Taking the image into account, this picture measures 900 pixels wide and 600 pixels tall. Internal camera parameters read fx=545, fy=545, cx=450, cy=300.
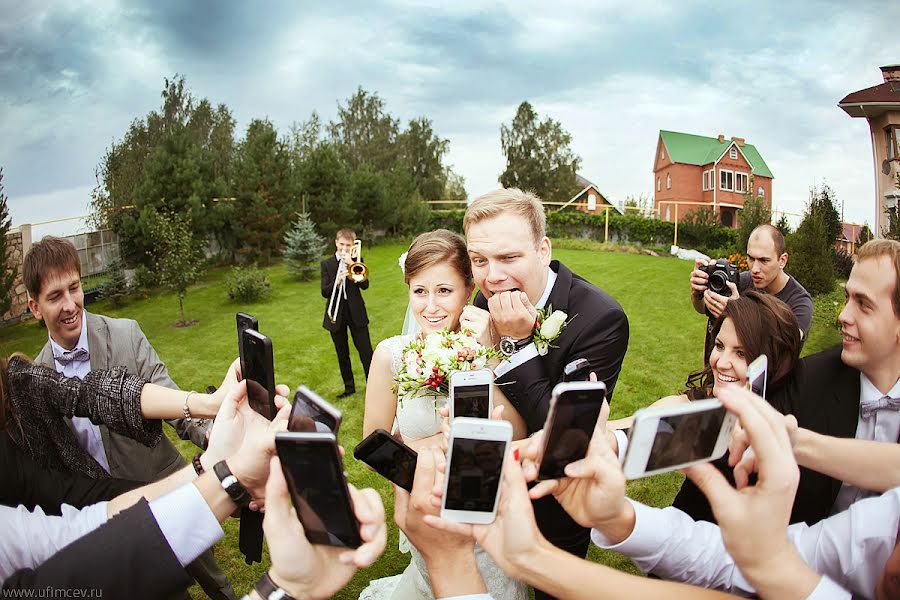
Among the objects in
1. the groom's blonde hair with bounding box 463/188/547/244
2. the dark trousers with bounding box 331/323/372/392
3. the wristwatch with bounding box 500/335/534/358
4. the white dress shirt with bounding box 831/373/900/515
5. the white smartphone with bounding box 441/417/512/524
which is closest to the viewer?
the white smartphone with bounding box 441/417/512/524

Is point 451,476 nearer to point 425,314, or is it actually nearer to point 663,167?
point 425,314

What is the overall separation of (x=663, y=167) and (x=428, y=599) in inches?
2160

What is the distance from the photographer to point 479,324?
283cm

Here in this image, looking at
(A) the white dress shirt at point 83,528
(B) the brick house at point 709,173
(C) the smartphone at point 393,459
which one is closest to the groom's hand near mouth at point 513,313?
(C) the smartphone at point 393,459

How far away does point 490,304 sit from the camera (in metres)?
2.79

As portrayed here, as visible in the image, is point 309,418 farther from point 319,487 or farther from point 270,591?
point 270,591

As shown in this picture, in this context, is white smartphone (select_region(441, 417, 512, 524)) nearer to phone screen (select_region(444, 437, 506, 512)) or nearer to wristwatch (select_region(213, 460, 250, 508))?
phone screen (select_region(444, 437, 506, 512))

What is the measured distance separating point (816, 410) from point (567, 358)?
3.68 ft

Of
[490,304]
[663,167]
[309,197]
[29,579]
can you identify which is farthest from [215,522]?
[663,167]

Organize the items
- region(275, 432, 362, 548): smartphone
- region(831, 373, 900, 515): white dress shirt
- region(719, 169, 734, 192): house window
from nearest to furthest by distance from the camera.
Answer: region(275, 432, 362, 548): smartphone
region(831, 373, 900, 515): white dress shirt
region(719, 169, 734, 192): house window

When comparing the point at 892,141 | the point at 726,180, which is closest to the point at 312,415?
the point at 892,141

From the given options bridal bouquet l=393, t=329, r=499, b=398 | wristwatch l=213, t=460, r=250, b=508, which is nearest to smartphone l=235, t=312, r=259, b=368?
wristwatch l=213, t=460, r=250, b=508

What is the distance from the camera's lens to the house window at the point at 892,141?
12688 mm

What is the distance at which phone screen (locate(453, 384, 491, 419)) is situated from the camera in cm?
218
